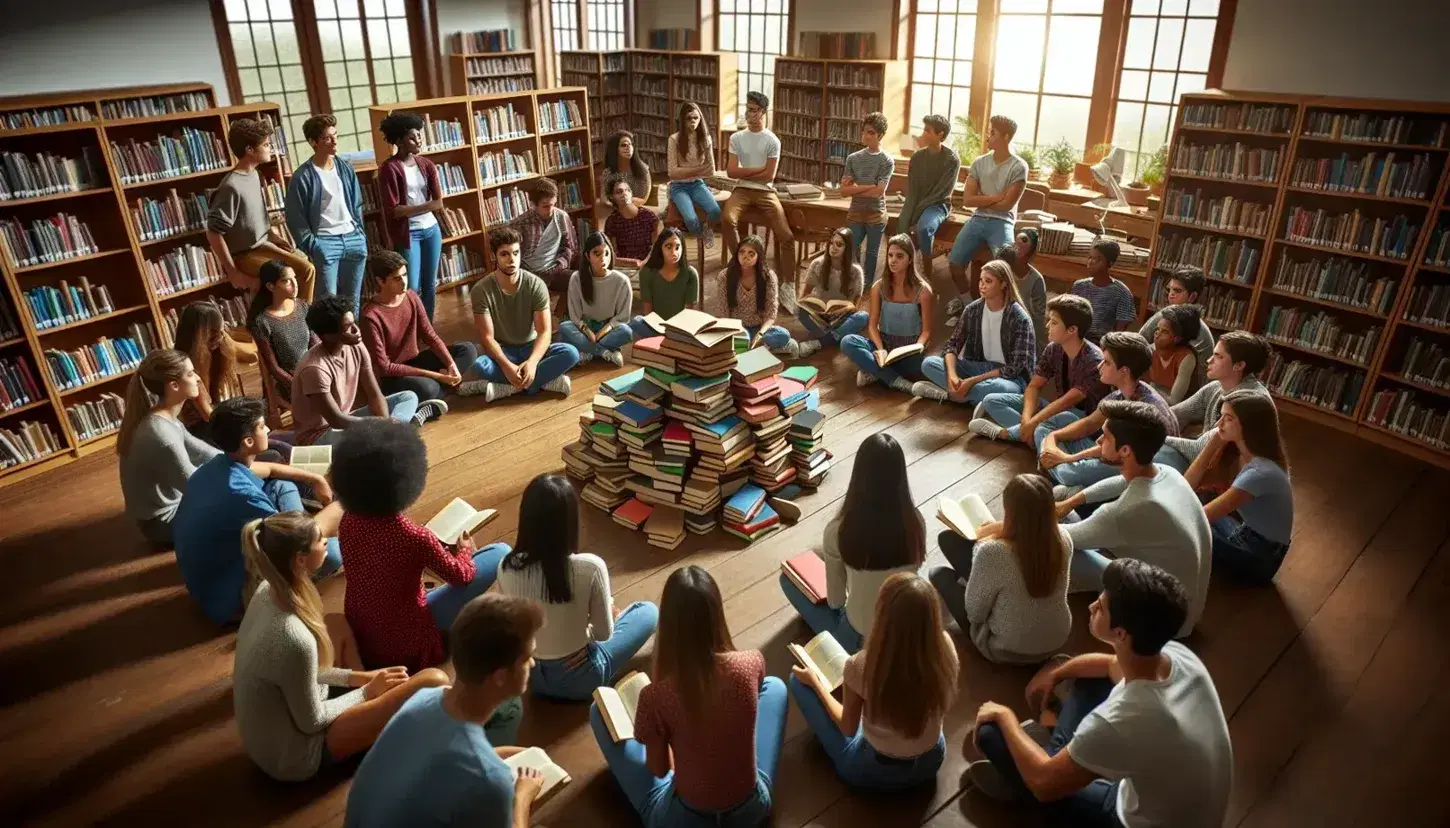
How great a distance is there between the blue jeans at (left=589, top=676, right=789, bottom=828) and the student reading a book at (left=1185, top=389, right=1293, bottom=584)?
6.98 feet

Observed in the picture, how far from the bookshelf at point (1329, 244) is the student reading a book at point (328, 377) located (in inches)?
213

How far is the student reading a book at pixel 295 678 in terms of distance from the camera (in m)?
2.49

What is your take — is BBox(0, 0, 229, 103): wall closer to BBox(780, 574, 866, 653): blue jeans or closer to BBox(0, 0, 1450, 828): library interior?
BBox(0, 0, 1450, 828): library interior

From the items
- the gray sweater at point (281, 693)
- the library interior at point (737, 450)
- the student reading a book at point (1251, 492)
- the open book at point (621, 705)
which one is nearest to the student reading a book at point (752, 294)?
the library interior at point (737, 450)

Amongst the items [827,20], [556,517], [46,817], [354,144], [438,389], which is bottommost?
[46,817]

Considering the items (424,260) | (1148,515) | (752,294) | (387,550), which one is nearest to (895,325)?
(752,294)

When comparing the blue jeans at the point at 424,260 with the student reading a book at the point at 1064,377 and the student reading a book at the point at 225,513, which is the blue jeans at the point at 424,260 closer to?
the student reading a book at the point at 225,513

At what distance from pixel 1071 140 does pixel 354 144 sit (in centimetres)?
772

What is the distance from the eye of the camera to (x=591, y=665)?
3045 mm

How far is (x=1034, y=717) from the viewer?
303cm

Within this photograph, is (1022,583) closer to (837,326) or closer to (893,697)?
(893,697)

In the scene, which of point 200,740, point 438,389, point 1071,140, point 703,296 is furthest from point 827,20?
point 200,740

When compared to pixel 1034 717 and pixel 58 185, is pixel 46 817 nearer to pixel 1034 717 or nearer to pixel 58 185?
pixel 1034 717

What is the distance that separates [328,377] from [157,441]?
2.90 feet
